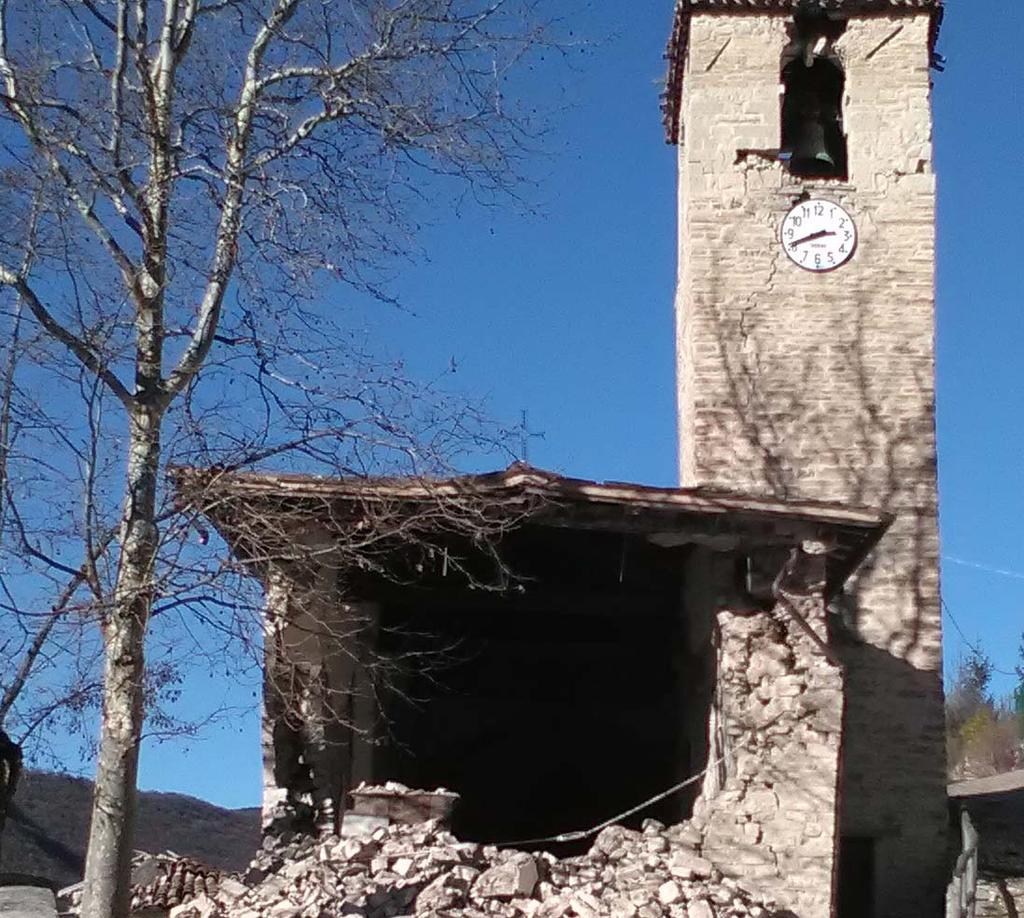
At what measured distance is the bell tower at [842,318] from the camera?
13.1 m

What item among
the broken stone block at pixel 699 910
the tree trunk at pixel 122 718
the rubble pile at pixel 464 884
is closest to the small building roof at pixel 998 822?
the rubble pile at pixel 464 884

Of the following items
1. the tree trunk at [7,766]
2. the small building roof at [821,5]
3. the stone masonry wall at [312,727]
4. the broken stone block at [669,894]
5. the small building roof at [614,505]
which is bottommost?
the broken stone block at [669,894]

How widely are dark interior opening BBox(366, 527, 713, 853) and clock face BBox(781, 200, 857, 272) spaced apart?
13.1ft

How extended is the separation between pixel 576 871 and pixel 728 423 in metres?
6.23

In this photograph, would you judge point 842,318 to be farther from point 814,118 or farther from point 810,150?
point 814,118

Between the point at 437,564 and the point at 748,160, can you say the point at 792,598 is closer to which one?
the point at 437,564

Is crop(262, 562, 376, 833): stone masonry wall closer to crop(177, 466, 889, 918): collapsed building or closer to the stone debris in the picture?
crop(177, 466, 889, 918): collapsed building

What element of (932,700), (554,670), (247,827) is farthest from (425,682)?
(247,827)

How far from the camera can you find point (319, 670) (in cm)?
927

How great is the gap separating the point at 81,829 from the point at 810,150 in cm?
1458

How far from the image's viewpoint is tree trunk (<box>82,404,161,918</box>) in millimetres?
7043

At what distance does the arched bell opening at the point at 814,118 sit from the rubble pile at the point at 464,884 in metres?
8.17

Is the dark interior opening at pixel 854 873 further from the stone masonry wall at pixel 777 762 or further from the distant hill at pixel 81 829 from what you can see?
the distant hill at pixel 81 829

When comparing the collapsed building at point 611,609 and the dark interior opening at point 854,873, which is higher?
the collapsed building at point 611,609
